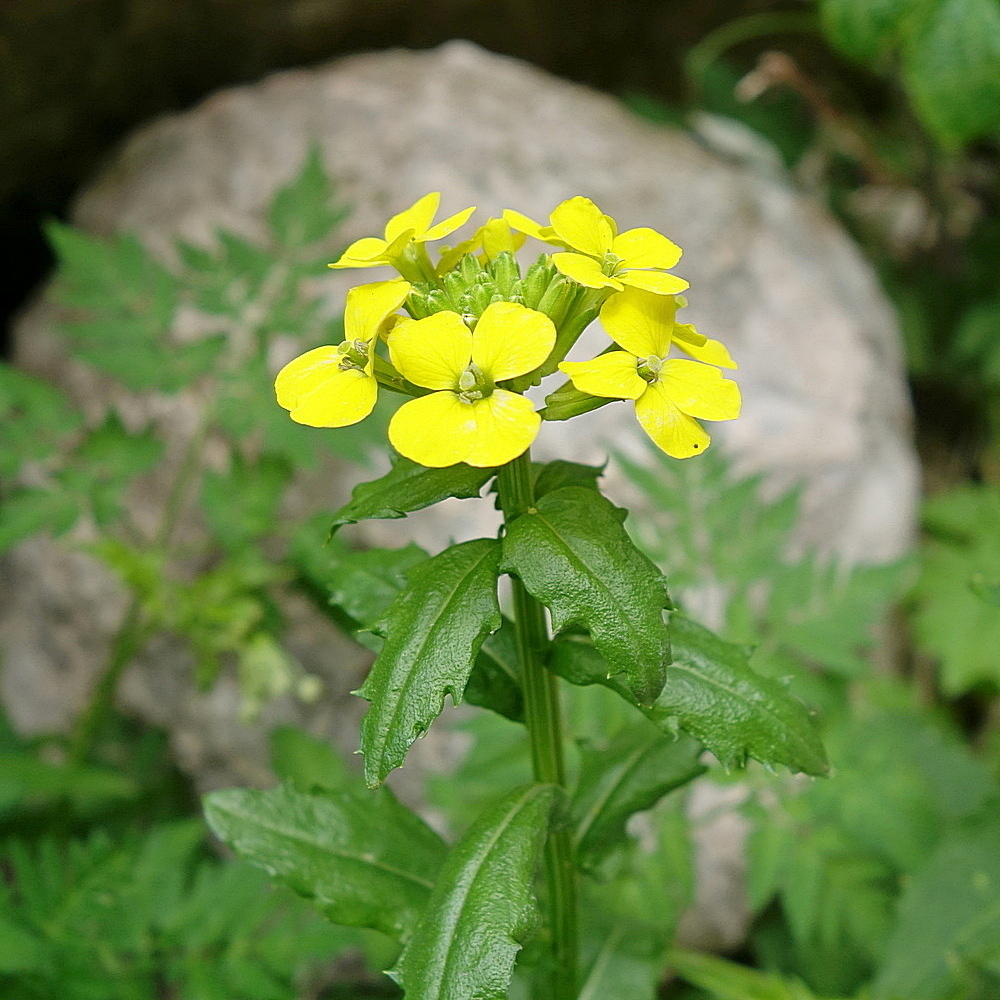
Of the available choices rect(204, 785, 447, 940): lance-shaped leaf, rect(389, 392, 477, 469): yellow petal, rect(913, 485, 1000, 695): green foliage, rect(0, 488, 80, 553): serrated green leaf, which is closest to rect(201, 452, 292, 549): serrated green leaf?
rect(0, 488, 80, 553): serrated green leaf

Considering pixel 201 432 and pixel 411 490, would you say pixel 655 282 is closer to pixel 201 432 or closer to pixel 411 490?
pixel 411 490

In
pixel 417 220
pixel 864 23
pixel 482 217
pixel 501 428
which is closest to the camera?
pixel 501 428

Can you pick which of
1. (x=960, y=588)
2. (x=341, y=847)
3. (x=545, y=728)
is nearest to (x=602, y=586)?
(x=545, y=728)

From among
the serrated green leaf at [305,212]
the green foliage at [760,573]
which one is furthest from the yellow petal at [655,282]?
the serrated green leaf at [305,212]

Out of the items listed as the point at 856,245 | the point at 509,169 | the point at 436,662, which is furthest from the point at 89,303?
the point at 856,245

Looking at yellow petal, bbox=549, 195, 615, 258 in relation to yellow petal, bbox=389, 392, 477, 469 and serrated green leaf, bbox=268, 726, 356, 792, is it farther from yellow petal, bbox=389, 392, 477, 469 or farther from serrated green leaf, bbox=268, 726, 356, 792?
serrated green leaf, bbox=268, 726, 356, 792

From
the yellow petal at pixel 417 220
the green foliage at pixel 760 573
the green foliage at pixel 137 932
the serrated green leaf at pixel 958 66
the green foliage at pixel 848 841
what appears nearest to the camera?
the yellow petal at pixel 417 220

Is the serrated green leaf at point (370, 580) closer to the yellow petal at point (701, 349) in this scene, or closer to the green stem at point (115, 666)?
the yellow petal at point (701, 349)
